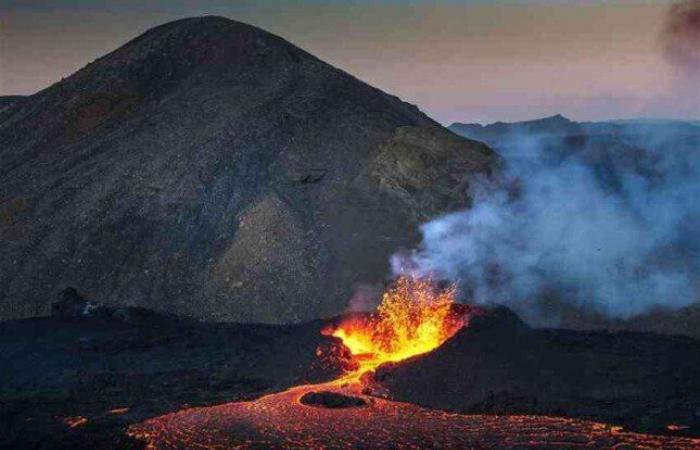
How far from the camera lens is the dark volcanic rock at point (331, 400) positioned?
58.3ft

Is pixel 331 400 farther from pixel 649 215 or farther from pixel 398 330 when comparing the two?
pixel 649 215

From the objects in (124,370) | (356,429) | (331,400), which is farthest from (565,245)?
(124,370)

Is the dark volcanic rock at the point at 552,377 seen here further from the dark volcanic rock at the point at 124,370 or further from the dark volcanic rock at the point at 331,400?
the dark volcanic rock at the point at 124,370

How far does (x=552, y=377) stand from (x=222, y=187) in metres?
18.2

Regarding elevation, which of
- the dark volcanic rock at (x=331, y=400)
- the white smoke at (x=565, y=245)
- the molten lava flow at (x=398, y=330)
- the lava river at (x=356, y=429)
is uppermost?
the white smoke at (x=565, y=245)

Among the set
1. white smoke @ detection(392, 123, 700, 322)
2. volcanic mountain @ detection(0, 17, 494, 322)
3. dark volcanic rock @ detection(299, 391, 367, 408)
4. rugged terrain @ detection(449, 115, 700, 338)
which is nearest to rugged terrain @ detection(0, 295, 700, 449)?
dark volcanic rock @ detection(299, 391, 367, 408)

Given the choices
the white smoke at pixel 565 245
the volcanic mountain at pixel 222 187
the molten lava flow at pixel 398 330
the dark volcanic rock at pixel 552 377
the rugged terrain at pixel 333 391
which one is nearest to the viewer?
the rugged terrain at pixel 333 391

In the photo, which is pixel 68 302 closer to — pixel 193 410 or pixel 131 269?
pixel 131 269

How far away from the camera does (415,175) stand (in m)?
32.2

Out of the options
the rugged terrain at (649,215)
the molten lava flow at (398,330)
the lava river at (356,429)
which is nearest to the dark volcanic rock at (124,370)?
the lava river at (356,429)

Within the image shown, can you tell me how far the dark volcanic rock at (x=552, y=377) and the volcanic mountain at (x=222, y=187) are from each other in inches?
305

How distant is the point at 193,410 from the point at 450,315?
8571 millimetres

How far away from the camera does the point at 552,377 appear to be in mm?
19094

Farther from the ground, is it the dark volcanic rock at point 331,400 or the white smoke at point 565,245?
the white smoke at point 565,245
